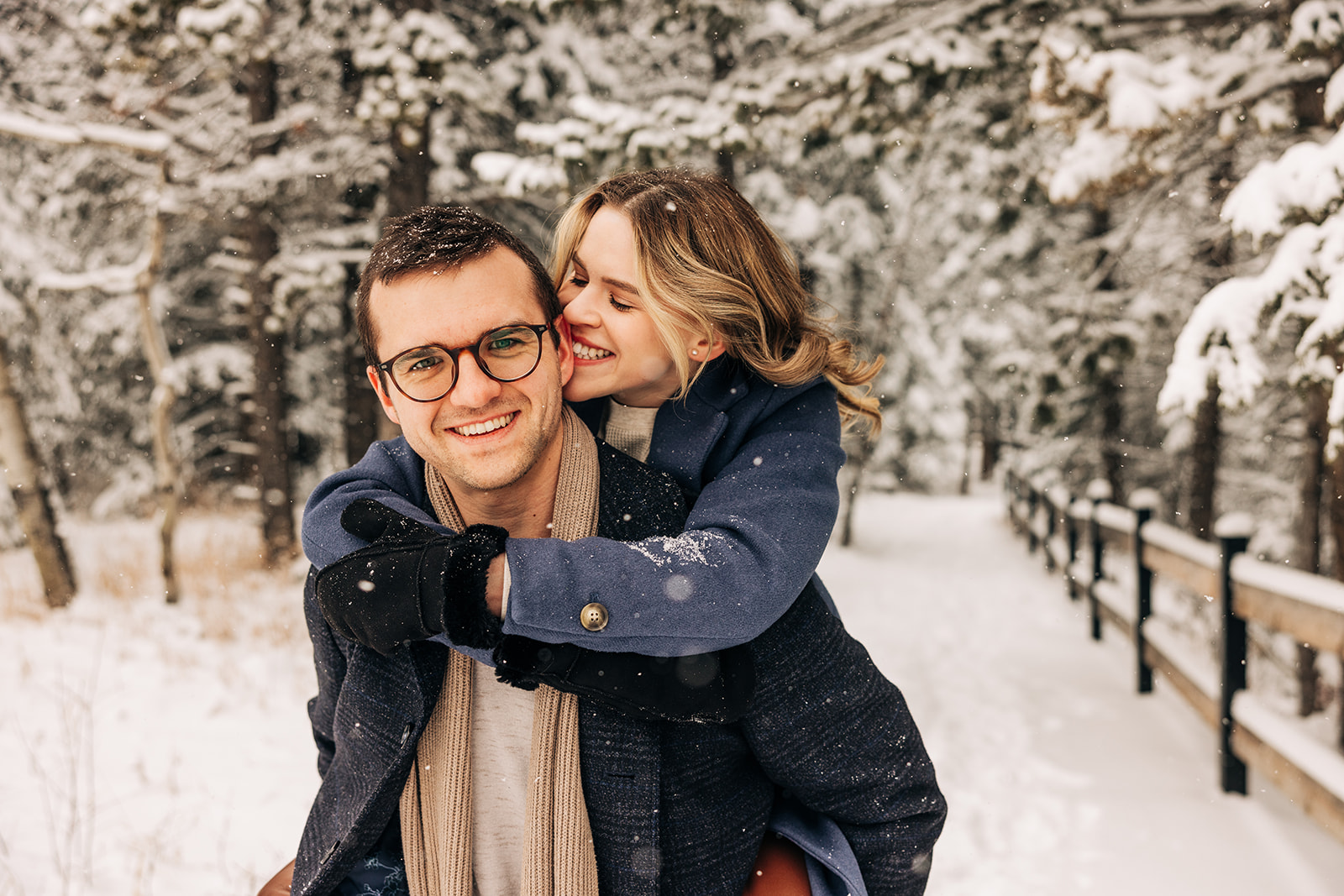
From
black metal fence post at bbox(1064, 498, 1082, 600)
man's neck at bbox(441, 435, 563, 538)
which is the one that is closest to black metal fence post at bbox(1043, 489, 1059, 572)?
black metal fence post at bbox(1064, 498, 1082, 600)

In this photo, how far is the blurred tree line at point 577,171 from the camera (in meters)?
5.88

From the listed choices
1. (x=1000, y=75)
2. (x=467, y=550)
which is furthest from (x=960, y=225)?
(x=467, y=550)

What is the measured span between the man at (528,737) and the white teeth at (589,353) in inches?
14.1

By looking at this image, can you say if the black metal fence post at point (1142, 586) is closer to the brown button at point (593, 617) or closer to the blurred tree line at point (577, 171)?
the blurred tree line at point (577, 171)

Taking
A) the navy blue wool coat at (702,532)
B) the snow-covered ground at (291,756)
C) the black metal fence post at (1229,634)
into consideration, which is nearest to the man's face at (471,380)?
the navy blue wool coat at (702,532)

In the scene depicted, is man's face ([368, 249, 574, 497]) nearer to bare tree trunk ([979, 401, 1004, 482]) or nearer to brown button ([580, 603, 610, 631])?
brown button ([580, 603, 610, 631])

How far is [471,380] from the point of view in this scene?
1.75m

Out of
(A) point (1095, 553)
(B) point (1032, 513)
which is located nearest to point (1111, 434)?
(B) point (1032, 513)

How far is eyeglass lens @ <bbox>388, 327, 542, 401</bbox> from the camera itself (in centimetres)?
178

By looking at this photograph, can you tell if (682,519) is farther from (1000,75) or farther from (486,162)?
(1000,75)

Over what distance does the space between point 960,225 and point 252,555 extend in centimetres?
1679

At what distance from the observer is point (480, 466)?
181 centimetres

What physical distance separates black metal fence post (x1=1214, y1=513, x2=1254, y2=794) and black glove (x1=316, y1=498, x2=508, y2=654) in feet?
15.3

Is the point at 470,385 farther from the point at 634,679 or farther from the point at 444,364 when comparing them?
the point at 634,679
